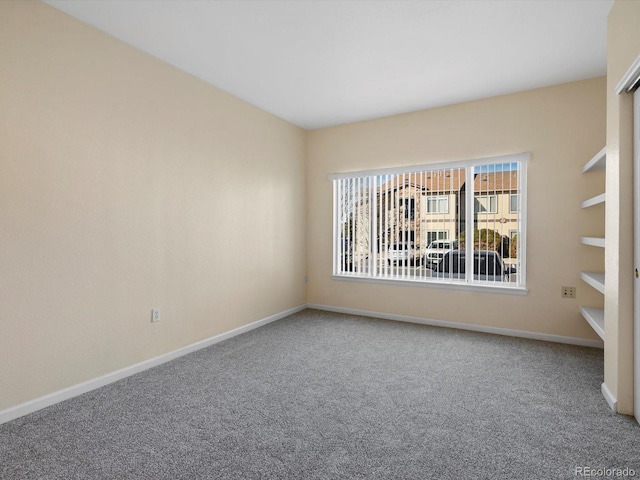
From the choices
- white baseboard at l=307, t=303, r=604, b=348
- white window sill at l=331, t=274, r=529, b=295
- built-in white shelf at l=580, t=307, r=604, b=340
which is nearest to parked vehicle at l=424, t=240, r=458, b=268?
white window sill at l=331, t=274, r=529, b=295

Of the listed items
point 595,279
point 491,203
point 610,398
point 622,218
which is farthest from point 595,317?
point 491,203

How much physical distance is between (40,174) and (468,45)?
3.28 metres

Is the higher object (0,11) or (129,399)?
(0,11)

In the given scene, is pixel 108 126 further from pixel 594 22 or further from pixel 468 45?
pixel 594 22

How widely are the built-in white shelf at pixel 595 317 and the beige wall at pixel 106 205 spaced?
3303 millimetres

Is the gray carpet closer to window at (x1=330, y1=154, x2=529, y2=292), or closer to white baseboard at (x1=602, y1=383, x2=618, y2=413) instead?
white baseboard at (x1=602, y1=383, x2=618, y2=413)

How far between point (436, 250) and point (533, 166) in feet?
4.43

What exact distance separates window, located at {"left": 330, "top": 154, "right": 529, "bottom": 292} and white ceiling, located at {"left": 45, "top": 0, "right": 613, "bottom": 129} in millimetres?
944

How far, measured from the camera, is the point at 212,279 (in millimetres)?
3531

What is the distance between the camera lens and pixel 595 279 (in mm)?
2914

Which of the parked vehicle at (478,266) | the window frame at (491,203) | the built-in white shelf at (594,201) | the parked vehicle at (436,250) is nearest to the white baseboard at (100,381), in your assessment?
the parked vehicle at (436,250)

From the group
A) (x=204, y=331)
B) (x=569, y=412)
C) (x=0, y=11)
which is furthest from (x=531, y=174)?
(x=0, y=11)

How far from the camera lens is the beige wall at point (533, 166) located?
337cm

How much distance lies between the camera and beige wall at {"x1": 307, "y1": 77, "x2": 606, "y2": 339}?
3.37 m
